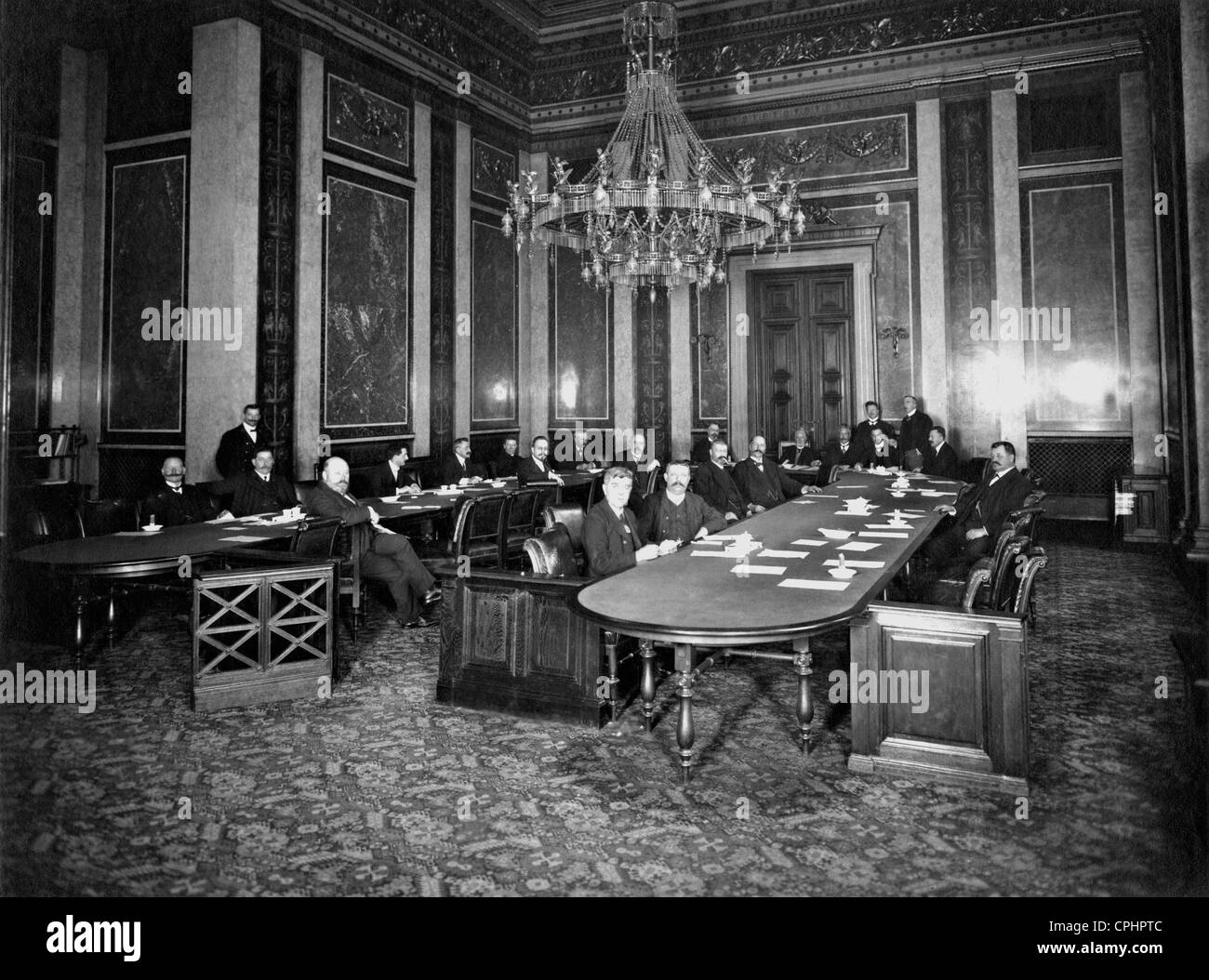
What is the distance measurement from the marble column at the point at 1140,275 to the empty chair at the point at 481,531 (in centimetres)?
774

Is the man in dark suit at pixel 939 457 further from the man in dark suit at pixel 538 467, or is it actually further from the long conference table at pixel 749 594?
the long conference table at pixel 749 594

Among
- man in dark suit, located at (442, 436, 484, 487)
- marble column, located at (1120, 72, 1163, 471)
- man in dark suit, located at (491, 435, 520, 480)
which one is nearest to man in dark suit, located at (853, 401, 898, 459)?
marble column, located at (1120, 72, 1163, 471)

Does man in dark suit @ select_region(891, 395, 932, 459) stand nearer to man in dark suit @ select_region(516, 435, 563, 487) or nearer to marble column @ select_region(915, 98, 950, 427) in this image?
marble column @ select_region(915, 98, 950, 427)

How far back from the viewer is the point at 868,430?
11305 millimetres

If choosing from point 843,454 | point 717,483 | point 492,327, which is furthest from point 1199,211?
point 492,327

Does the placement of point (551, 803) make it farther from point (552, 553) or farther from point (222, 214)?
point (222, 214)

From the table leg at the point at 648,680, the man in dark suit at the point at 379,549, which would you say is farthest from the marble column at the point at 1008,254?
the table leg at the point at 648,680

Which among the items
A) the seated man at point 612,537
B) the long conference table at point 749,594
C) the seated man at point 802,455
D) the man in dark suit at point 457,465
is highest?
the seated man at point 802,455

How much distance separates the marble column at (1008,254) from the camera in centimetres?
1095

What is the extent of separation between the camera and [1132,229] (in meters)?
10.5

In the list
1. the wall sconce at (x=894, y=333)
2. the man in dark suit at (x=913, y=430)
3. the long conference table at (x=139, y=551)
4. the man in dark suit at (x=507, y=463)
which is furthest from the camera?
the wall sconce at (x=894, y=333)

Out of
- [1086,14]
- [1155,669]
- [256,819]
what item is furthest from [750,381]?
[256,819]

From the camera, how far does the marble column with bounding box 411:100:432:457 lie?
35.7ft

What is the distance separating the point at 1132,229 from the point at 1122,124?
1.22 m
